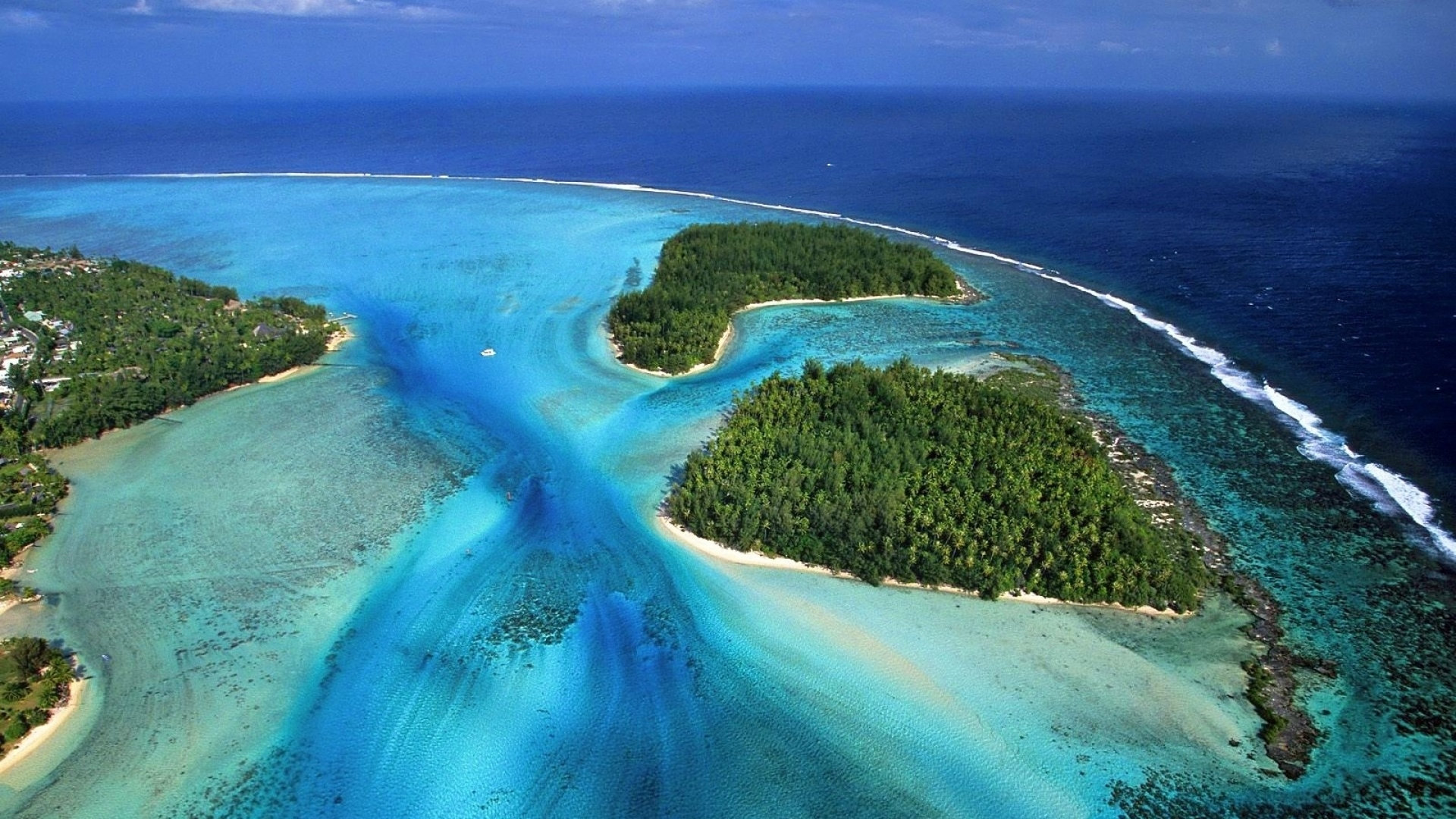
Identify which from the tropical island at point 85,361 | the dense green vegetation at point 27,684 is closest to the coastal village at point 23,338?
the tropical island at point 85,361

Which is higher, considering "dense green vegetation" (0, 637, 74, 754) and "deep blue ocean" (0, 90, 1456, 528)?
"deep blue ocean" (0, 90, 1456, 528)

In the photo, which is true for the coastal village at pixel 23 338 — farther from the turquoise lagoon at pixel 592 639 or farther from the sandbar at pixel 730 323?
the sandbar at pixel 730 323

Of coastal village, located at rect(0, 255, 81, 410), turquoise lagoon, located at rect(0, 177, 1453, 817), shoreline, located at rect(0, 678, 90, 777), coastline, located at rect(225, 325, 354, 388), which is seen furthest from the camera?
coastline, located at rect(225, 325, 354, 388)

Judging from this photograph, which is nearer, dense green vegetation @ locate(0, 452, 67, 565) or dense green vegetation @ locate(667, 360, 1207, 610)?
dense green vegetation @ locate(667, 360, 1207, 610)

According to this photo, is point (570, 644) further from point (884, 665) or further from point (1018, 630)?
point (1018, 630)

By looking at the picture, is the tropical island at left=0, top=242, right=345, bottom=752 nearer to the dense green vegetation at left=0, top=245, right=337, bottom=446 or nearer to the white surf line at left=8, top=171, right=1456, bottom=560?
the dense green vegetation at left=0, top=245, right=337, bottom=446

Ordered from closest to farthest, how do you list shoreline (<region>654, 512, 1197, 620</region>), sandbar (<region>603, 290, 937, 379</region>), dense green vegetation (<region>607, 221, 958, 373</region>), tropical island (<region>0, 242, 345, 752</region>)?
tropical island (<region>0, 242, 345, 752</region>), shoreline (<region>654, 512, 1197, 620</region>), sandbar (<region>603, 290, 937, 379</region>), dense green vegetation (<region>607, 221, 958, 373</region>)

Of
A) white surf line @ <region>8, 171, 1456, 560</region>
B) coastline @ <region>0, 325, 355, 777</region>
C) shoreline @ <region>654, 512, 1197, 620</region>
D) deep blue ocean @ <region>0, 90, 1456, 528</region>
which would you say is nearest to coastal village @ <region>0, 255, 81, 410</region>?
coastline @ <region>0, 325, 355, 777</region>
